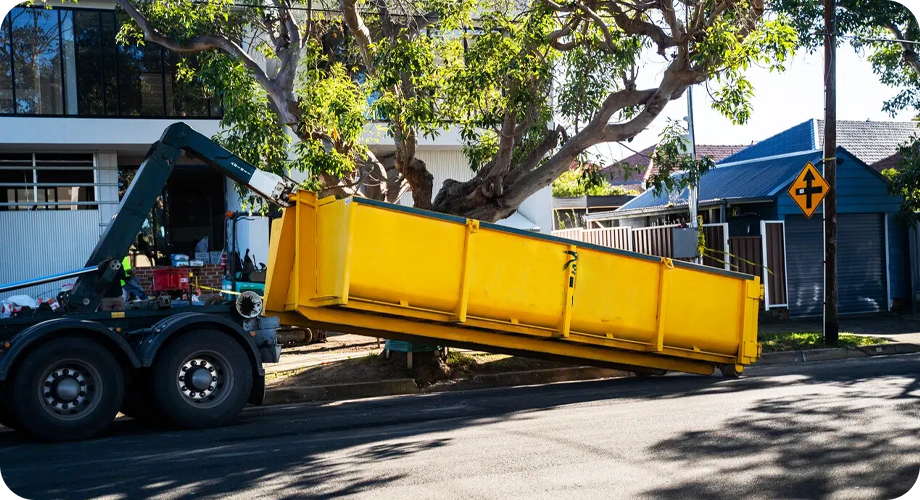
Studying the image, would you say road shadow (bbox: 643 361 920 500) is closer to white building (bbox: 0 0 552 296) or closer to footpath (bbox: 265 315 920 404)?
footpath (bbox: 265 315 920 404)

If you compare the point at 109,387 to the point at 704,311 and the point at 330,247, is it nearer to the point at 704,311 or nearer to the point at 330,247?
the point at 330,247

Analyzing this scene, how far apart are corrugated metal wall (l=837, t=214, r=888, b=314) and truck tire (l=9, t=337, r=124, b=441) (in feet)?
55.7

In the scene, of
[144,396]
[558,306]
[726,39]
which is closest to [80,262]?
[144,396]

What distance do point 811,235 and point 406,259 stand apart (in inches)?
534

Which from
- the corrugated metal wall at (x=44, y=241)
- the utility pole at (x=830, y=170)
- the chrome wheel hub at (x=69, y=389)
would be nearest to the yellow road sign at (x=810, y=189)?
the utility pole at (x=830, y=170)

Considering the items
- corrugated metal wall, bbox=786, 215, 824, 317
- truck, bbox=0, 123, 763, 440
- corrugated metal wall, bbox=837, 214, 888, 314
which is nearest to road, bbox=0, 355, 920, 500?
truck, bbox=0, 123, 763, 440

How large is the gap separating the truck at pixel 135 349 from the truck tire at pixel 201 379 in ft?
0.03

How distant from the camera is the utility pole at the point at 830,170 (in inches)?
630

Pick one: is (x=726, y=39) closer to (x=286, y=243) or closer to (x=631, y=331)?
(x=631, y=331)

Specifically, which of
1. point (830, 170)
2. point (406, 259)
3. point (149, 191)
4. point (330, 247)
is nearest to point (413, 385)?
point (406, 259)

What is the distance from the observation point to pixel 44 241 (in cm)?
2044

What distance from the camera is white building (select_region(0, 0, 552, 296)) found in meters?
20.1

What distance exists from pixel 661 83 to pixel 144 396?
27.4ft

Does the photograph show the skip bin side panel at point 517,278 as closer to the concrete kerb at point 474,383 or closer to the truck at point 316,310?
the truck at point 316,310
